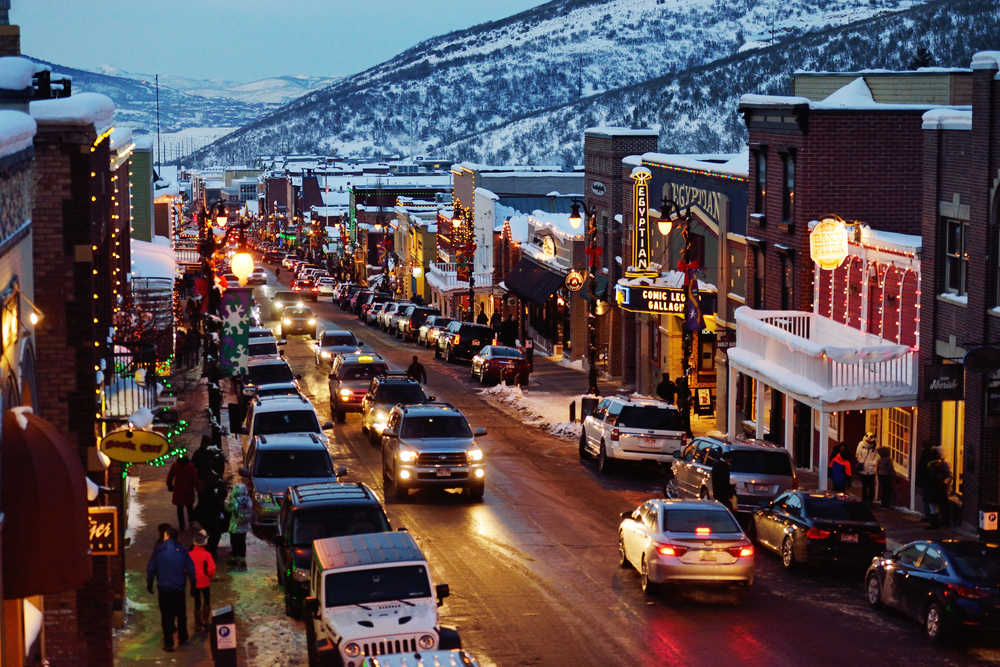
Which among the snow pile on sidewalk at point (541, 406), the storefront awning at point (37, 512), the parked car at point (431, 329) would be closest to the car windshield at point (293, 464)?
the snow pile on sidewalk at point (541, 406)

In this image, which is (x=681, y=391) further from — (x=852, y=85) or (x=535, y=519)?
(x=535, y=519)

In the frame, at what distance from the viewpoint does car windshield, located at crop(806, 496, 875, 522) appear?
24695 mm

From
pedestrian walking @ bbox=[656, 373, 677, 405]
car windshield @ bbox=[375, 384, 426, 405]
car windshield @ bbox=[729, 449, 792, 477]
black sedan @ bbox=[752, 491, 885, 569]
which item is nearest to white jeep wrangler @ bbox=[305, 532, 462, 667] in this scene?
black sedan @ bbox=[752, 491, 885, 569]

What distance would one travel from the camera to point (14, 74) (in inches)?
656

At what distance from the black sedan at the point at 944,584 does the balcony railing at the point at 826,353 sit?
9.86 metres

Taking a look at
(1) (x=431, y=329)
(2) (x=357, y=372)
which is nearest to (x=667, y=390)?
(2) (x=357, y=372)

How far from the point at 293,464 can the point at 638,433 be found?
9.82 metres

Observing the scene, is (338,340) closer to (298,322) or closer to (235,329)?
(298,322)

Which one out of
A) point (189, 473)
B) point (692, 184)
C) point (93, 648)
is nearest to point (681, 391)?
point (692, 184)

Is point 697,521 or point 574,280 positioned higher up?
point 574,280

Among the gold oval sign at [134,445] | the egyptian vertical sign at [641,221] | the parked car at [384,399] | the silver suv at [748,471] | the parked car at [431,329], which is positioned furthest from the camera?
the parked car at [431,329]

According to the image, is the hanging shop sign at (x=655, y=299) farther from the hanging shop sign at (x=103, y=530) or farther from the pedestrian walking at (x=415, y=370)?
the hanging shop sign at (x=103, y=530)

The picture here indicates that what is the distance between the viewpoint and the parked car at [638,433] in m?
34.5

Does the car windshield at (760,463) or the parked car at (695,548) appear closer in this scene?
the parked car at (695,548)
